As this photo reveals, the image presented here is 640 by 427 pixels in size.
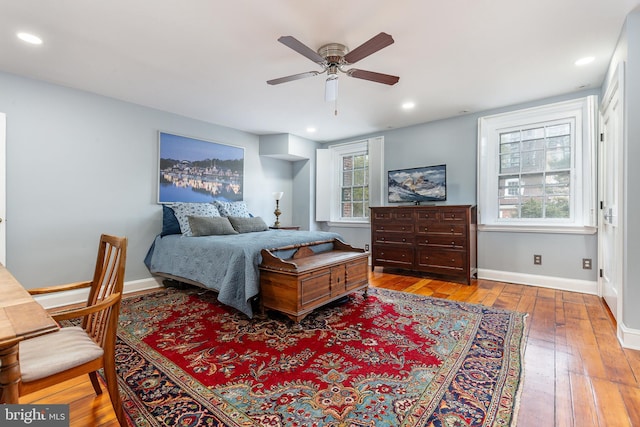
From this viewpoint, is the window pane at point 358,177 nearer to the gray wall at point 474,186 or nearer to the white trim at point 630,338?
the gray wall at point 474,186

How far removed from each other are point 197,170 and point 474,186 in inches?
157

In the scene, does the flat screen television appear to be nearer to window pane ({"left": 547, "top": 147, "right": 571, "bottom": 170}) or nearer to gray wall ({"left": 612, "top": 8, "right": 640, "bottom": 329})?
window pane ({"left": 547, "top": 147, "right": 571, "bottom": 170})

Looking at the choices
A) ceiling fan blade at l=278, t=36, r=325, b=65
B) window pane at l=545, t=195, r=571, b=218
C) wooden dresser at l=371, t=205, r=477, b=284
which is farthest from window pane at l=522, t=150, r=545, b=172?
ceiling fan blade at l=278, t=36, r=325, b=65

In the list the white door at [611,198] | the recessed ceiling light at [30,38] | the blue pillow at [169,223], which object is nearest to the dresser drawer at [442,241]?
the white door at [611,198]

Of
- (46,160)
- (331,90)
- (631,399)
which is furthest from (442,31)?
(46,160)

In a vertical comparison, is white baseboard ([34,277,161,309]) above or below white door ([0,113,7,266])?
below

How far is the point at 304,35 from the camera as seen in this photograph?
7.42ft

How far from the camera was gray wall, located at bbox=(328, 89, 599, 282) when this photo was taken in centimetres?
354

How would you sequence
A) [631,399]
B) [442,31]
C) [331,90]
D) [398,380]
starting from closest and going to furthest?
[631,399] < [398,380] < [442,31] < [331,90]

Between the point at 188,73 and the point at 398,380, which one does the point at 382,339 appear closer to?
the point at 398,380

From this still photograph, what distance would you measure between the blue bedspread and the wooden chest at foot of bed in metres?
0.11

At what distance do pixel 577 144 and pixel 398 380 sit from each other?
3.65 meters

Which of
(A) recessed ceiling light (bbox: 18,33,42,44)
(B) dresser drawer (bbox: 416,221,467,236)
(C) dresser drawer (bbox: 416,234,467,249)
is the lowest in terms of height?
(C) dresser drawer (bbox: 416,234,467,249)

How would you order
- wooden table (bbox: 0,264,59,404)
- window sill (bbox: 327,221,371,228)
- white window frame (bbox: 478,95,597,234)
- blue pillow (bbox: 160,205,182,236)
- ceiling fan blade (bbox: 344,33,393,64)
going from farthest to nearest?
window sill (bbox: 327,221,371,228), blue pillow (bbox: 160,205,182,236), white window frame (bbox: 478,95,597,234), ceiling fan blade (bbox: 344,33,393,64), wooden table (bbox: 0,264,59,404)
